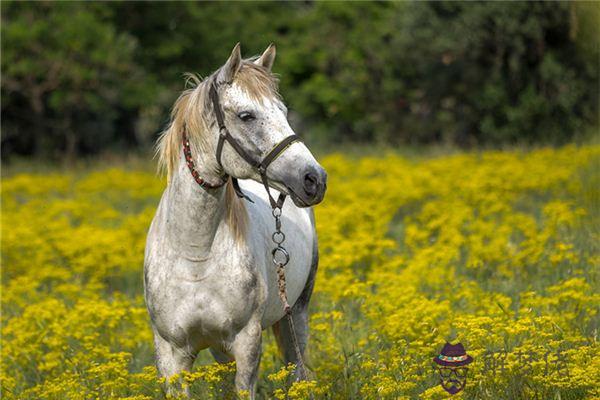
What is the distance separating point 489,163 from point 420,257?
7072mm

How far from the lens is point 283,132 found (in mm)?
3967

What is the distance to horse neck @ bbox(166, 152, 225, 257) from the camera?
4219 millimetres

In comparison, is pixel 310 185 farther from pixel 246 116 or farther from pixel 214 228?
pixel 214 228

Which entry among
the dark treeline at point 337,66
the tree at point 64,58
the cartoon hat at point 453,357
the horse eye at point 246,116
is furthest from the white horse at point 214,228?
the tree at point 64,58

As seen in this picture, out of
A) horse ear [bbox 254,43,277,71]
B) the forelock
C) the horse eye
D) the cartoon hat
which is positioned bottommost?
the cartoon hat

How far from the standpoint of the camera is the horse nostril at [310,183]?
3.79m

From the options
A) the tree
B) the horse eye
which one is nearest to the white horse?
the horse eye

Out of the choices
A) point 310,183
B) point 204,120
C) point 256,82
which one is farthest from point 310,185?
point 204,120

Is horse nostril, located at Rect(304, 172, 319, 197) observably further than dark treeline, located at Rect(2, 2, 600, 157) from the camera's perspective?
No

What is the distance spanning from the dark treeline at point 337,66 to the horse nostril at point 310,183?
1166 centimetres

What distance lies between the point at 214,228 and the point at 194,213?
14 centimetres

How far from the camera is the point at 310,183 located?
381 cm

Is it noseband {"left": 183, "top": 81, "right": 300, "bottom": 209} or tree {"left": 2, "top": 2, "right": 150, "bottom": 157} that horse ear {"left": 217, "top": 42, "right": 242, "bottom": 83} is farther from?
tree {"left": 2, "top": 2, "right": 150, "bottom": 157}

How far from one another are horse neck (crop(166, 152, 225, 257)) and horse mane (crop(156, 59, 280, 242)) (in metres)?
0.08
